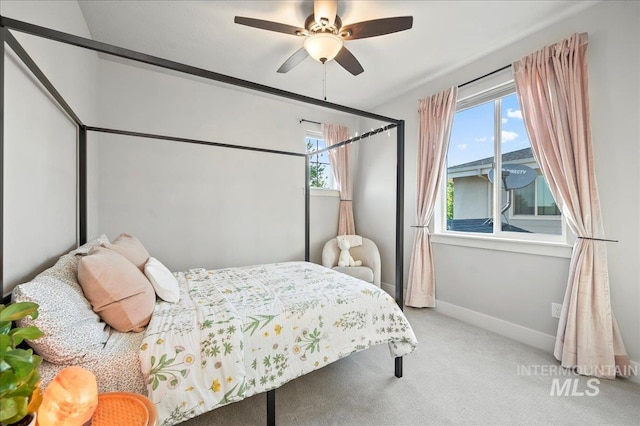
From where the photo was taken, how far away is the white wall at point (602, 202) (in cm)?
184

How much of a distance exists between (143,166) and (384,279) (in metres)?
3.27

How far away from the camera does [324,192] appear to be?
3965 millimetres

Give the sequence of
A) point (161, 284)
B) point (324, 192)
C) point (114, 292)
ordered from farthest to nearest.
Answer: point (324, 192) < point (161, 284) < point (114, 292)

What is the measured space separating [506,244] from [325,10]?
2.45 meters

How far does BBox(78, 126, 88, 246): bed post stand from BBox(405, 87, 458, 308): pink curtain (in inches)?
125

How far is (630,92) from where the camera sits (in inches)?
72.5

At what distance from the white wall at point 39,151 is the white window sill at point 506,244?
10.8 feet

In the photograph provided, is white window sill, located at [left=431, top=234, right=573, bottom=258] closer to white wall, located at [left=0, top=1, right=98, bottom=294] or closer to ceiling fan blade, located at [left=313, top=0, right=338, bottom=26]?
ceiling fan blade, located at [left=313, top=0, right=338, bottom=26]

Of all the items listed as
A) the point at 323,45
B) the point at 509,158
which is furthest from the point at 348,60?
the point at 509,158

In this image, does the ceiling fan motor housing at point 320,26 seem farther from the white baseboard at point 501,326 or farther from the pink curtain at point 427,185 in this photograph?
the white baseboard at point 501,326

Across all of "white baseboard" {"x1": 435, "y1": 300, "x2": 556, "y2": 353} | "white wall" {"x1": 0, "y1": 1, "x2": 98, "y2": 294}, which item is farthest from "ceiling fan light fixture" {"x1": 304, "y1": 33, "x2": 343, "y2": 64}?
"white baseboard" {"x1": 435, "y1": 300, "x2": 556, "y2": 353}

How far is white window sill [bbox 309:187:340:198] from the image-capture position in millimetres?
3879

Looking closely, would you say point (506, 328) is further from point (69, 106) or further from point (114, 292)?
point (69, 106)

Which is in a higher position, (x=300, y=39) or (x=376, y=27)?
(x=300, y=39)
